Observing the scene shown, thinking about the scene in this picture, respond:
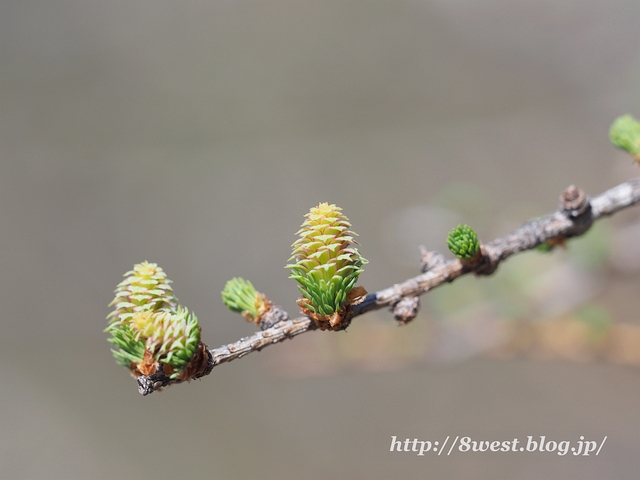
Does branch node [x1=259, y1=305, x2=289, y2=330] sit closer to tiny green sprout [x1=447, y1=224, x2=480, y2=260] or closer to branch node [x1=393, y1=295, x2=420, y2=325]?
branch node [x1=393, y1=295, x2=420, y2=325]

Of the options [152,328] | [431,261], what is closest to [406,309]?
[431,261]

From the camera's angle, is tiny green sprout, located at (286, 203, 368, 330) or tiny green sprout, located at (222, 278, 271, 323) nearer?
tiny green sprout, located at (286, 203, 368, 330)

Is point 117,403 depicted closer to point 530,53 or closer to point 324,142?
point 324,142

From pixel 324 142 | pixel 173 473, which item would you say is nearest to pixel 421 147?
pixel 324 142

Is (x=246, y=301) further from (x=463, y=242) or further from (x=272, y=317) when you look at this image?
(x=463, y=242)

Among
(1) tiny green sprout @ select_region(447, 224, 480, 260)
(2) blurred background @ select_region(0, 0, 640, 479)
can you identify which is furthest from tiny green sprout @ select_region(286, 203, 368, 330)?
(2) blurred background @ select_region(0, 0, 640, 479)

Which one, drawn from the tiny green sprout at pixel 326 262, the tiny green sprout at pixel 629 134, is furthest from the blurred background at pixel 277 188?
the tiny green sprout at pixel 326 262

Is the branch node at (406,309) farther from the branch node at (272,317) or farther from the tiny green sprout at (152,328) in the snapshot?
the tiny green sprout at (152,328)
